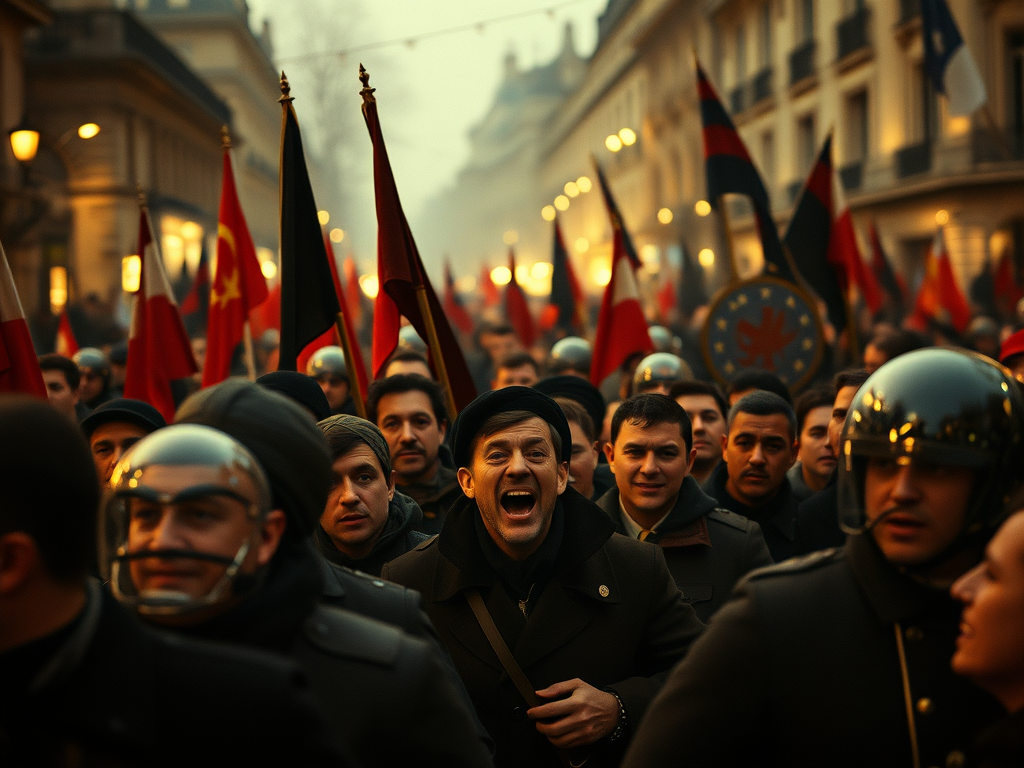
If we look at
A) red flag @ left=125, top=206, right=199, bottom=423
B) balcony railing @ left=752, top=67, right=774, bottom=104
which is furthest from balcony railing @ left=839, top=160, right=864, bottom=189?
red flag @ left=125, top=206, right=199, bottom=423

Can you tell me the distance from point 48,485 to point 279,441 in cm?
57

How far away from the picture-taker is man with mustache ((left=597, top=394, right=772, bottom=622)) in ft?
14.9

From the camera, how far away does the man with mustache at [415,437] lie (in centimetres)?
596

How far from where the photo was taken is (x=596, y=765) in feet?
11.8

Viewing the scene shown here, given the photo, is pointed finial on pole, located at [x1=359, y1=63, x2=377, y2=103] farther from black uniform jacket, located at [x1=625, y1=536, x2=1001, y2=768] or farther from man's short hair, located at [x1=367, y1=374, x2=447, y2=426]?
black uniform jacket, located at [x1=625, y1=536, x2=1001, y2=768]

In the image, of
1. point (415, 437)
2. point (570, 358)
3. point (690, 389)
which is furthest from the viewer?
point (570, 358)

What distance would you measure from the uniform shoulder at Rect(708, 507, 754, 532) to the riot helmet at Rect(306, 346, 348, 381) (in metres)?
3.77

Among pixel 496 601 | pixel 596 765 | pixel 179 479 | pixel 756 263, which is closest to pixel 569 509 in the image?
pixel 496 601

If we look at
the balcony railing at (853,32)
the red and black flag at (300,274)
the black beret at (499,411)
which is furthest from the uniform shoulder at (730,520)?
the balcony railing at (853,32)

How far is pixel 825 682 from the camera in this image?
7.36 feet

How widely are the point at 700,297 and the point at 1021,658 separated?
20715mm

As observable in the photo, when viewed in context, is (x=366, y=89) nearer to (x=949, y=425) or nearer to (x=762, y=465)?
(x=762, y=465)

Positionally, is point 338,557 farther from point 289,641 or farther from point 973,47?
point 973,47

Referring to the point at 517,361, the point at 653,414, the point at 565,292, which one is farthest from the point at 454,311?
the point at 653,414
